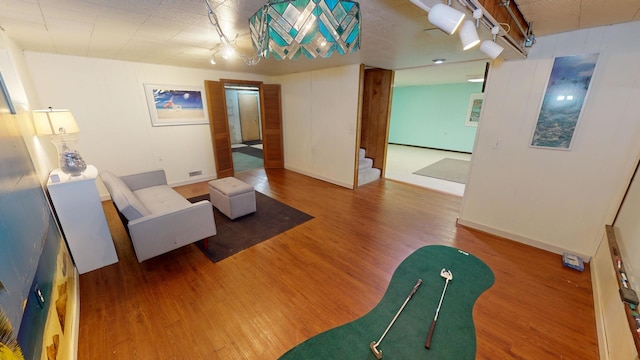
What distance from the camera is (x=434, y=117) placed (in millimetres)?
8281

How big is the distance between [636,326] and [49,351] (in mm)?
3044

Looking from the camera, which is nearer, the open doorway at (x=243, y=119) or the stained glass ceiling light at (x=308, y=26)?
the stained glass ceiling light at (x=308, y=26)

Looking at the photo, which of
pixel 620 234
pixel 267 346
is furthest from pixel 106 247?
pixel 620 234

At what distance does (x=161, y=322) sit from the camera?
5.79 feet

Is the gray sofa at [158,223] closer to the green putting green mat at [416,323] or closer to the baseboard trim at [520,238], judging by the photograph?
the green putting green mat at [416,323]

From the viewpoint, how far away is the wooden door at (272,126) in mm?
5484

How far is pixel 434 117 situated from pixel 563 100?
250 inches

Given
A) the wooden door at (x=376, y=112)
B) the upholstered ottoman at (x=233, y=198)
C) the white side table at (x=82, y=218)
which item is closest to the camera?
the white side table at (x=82, y=218)

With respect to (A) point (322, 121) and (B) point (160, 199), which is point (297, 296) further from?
(A) point (322, 121)

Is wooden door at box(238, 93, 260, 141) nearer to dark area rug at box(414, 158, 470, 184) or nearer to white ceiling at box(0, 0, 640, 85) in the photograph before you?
white ceiling at box(0, 0, 640, 85)

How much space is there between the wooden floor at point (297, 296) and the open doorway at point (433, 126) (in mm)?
2956

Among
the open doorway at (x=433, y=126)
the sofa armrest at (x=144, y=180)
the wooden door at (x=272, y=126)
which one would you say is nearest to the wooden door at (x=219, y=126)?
the wooden door at (x=272, y=126)

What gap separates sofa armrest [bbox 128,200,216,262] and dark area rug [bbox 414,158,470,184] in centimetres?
487

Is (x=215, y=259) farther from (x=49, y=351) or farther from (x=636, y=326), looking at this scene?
(x=636, y=326)
